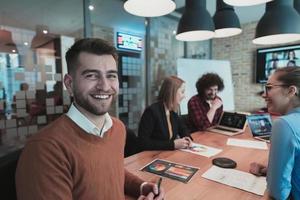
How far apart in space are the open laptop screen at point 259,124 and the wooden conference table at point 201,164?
0.09m

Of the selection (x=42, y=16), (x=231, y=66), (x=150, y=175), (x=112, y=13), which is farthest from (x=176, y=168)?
(x=231, y=66)

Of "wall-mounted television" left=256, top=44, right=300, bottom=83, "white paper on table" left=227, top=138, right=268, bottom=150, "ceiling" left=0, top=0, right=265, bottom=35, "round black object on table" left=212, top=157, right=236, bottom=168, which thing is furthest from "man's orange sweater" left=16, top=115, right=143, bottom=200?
"wall-mounted television" left=256, top=44, right=300, bottom=83

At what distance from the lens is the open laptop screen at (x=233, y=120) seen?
238cm

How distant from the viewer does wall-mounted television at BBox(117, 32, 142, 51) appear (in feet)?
10.8

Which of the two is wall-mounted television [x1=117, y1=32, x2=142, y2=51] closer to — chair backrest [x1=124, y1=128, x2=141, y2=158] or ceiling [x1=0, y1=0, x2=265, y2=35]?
ceiling [x1=0, y1=0, x2=265, y2=35]

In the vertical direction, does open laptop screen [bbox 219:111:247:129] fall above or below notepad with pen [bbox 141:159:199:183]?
above

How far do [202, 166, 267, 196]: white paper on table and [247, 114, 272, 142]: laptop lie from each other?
956mm

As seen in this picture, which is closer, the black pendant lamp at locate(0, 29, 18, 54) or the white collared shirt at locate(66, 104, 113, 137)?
the white collared shirt at locate(66, 104, 113, 137)

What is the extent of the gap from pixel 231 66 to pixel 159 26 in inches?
85.3

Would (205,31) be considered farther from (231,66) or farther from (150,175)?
(231,66)

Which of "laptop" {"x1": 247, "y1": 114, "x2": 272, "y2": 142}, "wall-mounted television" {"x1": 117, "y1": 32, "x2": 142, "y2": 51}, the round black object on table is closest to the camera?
the round black object on table

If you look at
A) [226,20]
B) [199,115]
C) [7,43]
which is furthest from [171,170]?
[7,43]

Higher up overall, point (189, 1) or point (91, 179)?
point (189, 1)

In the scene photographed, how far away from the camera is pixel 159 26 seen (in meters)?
3.95
